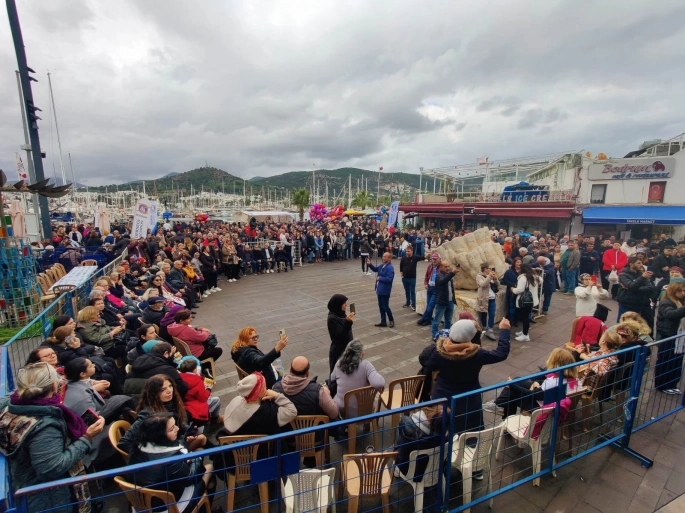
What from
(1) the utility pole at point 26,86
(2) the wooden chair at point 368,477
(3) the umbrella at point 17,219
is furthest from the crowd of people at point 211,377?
(1) the utility pole at point 26,86

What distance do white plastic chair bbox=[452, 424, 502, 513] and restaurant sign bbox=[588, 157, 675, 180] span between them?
27.0 m

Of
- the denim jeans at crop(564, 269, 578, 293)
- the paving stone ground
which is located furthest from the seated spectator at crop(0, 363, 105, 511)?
the denim jeans at crop(564, 269, 578, 293)

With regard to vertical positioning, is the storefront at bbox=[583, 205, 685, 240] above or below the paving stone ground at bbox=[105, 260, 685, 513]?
above

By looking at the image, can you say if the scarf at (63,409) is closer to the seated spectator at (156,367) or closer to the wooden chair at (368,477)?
the seated spectator at (156,367)

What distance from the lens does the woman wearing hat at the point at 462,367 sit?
2.93m

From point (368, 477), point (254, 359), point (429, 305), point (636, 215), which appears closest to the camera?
point (368, 477)

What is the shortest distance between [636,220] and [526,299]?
19.9 meters

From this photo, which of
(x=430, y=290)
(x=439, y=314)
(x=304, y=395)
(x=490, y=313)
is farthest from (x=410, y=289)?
(x=304, y=395)

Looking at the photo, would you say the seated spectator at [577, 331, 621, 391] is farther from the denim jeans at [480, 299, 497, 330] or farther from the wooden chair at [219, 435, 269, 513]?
the wooden chair at [219, 435, 269, 513]

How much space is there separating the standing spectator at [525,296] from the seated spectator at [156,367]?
20.4ft

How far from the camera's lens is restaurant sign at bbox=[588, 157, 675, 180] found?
20.8 m

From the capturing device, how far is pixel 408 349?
21.0 ft

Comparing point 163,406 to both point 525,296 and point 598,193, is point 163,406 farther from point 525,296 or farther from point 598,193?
point 598,193

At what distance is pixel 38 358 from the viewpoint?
309 centimetres
